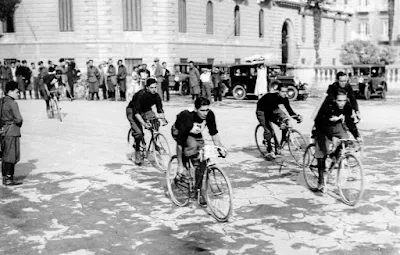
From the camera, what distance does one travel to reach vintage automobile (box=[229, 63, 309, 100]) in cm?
2419

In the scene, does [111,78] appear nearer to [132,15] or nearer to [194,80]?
[194,80]

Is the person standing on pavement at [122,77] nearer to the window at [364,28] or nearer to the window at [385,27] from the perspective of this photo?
the window at [364,28]

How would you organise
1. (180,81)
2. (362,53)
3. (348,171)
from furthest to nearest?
(362,53)
(180,81)
(348,171)

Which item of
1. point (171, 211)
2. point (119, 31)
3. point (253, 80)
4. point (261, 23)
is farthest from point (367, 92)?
point (261, 23)

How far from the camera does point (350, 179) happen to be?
292 inches

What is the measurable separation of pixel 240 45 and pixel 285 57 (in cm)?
936

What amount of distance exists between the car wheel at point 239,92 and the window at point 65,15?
44.0 ft

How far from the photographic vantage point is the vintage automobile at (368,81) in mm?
24234

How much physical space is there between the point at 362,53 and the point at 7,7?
97.8 feet

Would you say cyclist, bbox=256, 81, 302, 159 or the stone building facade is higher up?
the stone building facade

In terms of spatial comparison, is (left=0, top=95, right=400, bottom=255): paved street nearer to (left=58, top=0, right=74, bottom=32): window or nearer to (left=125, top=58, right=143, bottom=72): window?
(left=125, top=58, right=143, bottom=72): window

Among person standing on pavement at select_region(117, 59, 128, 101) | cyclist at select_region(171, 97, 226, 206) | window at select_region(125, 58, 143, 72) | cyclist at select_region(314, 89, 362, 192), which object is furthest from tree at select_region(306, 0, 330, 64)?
cyclist at select_region(171, 97, 226, 206)

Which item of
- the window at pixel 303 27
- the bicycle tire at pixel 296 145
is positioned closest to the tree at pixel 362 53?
the window at pixel 303 27

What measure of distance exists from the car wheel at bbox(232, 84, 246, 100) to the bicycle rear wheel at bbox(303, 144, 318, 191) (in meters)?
16.2
